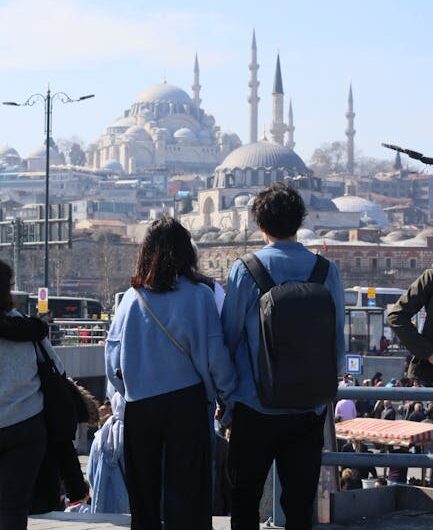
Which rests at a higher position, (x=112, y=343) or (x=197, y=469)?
(x=112, y=343)

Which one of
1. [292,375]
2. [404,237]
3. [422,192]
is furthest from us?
[422,192]

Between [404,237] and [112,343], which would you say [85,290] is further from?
[112,343]

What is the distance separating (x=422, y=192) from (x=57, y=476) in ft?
643

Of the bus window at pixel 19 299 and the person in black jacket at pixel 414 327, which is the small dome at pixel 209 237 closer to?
the bus window at pixel 19 299

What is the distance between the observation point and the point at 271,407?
4.77m

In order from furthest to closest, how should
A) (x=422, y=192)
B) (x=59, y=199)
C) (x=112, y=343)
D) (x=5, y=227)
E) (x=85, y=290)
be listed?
1. (x=422, y=192)
2. (x=59, y=199)
3. (x=85, y=290)
4. (x=5, y=227)
5. (x=112, y=343)

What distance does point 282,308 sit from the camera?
15.6 ft

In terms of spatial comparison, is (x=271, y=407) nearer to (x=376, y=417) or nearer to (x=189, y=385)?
(x=189, y=385)

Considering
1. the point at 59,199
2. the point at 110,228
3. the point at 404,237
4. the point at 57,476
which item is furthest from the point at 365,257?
the point at 57,476

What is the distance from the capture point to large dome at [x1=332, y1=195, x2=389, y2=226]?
15852 cm

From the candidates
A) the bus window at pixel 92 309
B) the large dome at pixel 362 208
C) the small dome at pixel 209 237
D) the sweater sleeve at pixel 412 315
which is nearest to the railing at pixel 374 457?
the sweater sleeve at pixel 412 315

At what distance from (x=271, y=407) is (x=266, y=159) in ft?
509

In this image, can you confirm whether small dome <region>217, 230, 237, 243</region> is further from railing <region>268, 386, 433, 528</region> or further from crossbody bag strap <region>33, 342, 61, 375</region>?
crossbody bag strap <region>33, 342, 61, 375</region>

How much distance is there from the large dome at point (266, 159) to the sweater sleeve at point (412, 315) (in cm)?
15266
